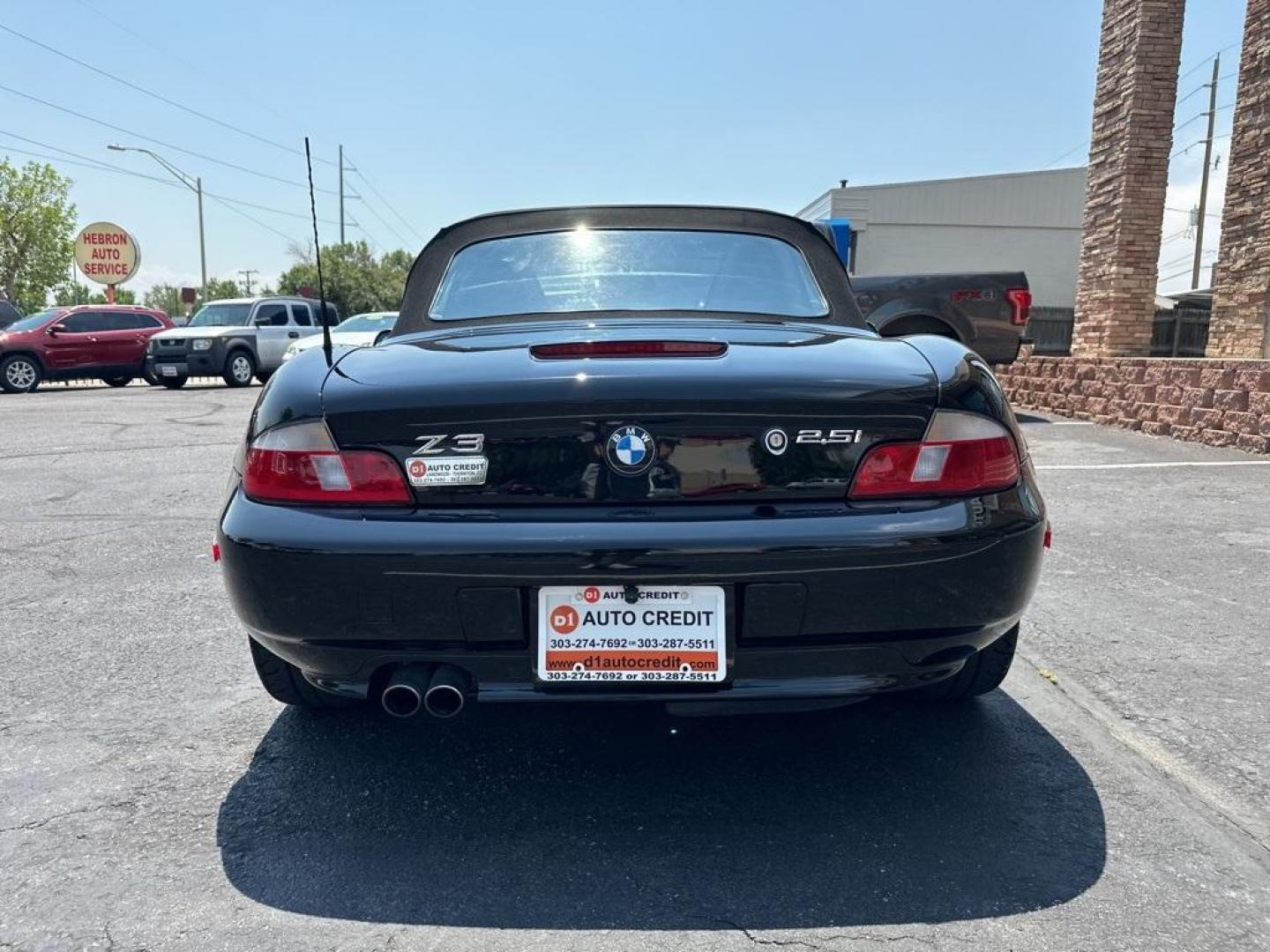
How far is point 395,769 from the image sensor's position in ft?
8.29

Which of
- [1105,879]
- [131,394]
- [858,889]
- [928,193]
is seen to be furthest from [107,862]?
[928,193]

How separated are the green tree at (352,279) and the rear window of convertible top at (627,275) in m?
68.6

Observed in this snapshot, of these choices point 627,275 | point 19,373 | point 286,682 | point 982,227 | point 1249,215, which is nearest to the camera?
point 286,682

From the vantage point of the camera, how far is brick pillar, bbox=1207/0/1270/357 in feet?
31.4

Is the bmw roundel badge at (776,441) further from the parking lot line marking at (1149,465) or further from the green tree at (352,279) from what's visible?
the green tree at (352,279)

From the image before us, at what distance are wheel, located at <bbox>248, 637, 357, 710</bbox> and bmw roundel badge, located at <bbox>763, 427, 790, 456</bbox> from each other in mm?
1407

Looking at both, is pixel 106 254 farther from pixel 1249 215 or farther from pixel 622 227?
pixel 622 227


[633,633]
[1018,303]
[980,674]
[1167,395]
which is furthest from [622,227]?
[1018,303]

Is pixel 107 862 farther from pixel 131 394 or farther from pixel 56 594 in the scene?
pixel 131 394

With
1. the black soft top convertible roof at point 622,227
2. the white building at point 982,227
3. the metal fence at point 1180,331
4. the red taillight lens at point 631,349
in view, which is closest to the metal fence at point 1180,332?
the metal fence at point 1180,331

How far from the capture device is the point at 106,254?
3534 centimetres

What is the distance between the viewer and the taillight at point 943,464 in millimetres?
2072

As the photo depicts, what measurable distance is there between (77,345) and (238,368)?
3.52 metres

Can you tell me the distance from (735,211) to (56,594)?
3348 mm
